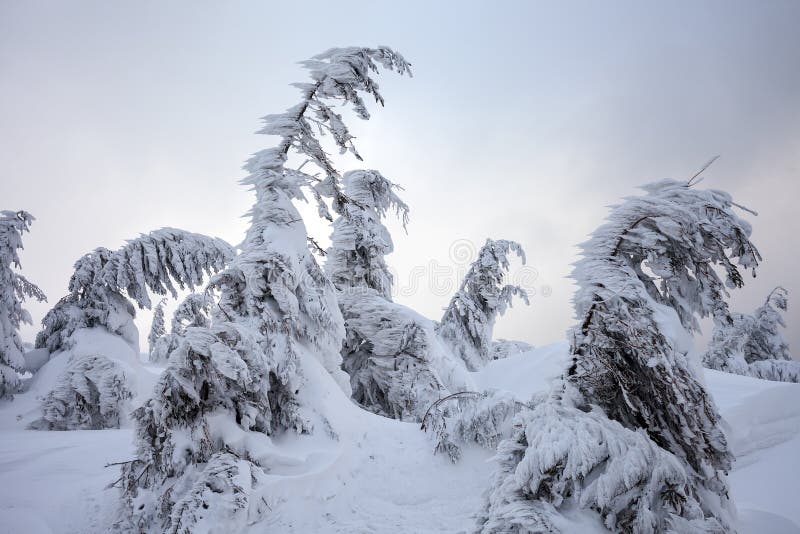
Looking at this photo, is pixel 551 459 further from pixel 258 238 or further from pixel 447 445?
pixel 258 238

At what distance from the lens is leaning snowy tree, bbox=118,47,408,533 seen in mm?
3732

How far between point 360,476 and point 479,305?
32.8 feet

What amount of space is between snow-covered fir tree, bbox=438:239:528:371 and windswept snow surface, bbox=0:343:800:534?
25.5 feet

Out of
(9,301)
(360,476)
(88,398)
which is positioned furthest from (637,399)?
(9,301)

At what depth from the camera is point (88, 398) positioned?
7.77 metres

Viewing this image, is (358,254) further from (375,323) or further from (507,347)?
(507,347)

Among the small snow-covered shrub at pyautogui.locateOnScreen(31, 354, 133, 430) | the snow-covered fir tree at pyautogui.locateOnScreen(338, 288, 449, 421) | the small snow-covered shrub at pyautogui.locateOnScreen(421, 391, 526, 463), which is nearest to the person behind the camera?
the small snow-covered shrub at pyautogui.locateOnScreen(421, 391, 526, 463)

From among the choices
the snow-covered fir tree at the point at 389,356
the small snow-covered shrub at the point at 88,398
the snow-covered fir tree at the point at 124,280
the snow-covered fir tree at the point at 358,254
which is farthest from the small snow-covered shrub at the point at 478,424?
the snow-covered fir tree at the point at 124,280

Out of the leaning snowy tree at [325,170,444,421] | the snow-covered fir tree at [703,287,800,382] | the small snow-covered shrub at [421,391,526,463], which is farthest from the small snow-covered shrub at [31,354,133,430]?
the snow-covered fir tree at [703,287,800,382]

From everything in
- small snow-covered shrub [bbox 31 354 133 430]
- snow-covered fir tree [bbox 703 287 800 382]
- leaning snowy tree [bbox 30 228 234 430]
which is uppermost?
leaning snowy tree [bbox 30 228 234 430]

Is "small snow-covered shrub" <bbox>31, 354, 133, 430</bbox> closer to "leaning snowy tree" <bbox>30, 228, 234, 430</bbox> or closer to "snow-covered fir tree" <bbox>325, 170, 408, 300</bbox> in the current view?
"leaning snowy tree" <bbox>30, 228, 234, 430</bbox>

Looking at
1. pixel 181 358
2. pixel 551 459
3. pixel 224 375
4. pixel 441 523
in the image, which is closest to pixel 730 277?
pixel 551 459

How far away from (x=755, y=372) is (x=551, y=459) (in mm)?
19915

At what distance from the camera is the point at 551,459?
2.73 metres
